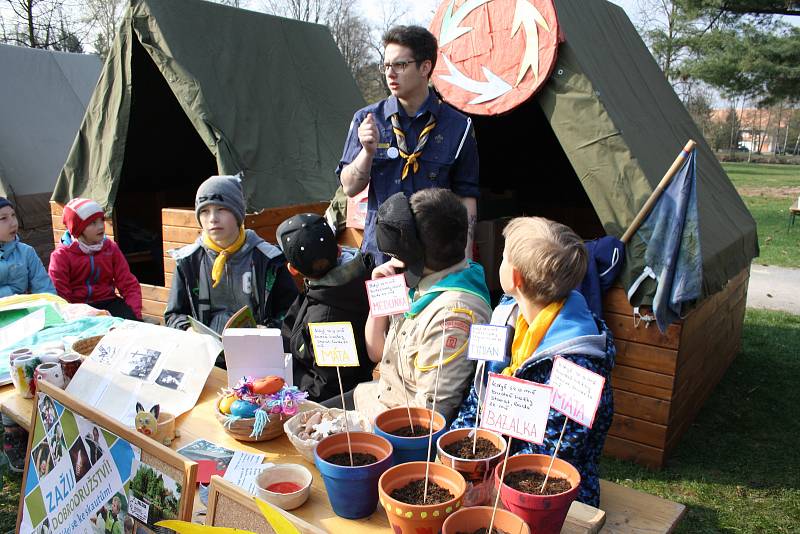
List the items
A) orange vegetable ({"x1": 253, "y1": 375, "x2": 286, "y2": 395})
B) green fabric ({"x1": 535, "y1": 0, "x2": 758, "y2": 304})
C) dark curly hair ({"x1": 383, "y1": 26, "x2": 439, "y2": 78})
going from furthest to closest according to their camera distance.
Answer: green fabric ({"x1": 535, "y1": 0, "x2": 758, "y2": 304}), dark curly hair ({"x1": 383, "y1": 26, "x2": 439, "y2": 78}), orange vegetable ({"x1": 253, "y1": 375, "x2": 286, "y2": 395})

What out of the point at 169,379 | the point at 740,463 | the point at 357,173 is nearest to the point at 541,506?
the point at 169,379

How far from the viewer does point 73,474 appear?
61.6 inches

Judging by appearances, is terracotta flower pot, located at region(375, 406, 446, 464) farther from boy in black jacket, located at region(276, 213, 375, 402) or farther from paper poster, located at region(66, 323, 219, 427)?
boy in black jacket, located at region(276, 213, 375, 402)

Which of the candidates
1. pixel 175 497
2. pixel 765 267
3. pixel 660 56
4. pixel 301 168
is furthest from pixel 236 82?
pixel 660 56

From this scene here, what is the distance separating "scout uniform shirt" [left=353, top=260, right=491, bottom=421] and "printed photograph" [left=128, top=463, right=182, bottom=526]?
2.45ft

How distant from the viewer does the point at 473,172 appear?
3.41 m

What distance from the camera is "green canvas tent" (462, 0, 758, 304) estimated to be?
3.61 m

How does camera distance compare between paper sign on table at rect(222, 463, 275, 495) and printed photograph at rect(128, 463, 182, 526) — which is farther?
paper sign on table at rect(222, 463, 275, 495)

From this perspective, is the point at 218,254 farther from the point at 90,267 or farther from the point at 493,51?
the point at 493,51

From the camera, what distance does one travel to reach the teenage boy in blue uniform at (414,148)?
328cm

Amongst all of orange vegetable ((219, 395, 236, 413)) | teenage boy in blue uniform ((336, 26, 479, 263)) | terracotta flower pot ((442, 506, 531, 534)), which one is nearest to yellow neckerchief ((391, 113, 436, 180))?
teenage boy in blue uniform ((336, 26, 479, 263))

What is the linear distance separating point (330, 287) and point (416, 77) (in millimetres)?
1284

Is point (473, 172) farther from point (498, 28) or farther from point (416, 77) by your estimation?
point (498, 28)

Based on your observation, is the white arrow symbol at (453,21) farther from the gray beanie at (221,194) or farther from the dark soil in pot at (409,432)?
the dark soil in pot at (409,432)
